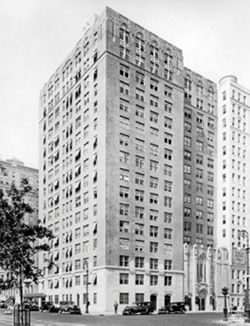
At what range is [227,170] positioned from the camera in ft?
370

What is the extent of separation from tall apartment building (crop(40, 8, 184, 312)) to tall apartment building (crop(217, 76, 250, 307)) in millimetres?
17085

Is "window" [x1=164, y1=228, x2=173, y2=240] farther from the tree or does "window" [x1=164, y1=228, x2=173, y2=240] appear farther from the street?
the tree

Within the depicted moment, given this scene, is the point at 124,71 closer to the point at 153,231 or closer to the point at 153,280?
the point at 153,231

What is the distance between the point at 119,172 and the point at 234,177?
36.5 m

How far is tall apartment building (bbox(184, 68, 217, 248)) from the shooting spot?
4131 inches

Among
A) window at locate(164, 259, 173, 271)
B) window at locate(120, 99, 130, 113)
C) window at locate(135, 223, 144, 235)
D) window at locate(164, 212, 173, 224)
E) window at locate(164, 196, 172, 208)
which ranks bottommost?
window at locate(164, 259, 173, 271)

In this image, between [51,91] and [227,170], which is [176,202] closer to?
[227,170]

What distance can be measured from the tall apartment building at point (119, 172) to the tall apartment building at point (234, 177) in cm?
1709

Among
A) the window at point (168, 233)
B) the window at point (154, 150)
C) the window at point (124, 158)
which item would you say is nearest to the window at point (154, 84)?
the window at point (154, 150)

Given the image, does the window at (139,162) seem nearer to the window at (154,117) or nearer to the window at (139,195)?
the window at (139,195)

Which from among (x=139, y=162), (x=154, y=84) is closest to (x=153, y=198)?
(x=139, y=162)

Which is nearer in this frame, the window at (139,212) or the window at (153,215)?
the window at (139,212)

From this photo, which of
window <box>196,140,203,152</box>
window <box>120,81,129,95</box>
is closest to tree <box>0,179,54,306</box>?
window <box>120,81,129,95</box>

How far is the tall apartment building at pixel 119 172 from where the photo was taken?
86.3 m
